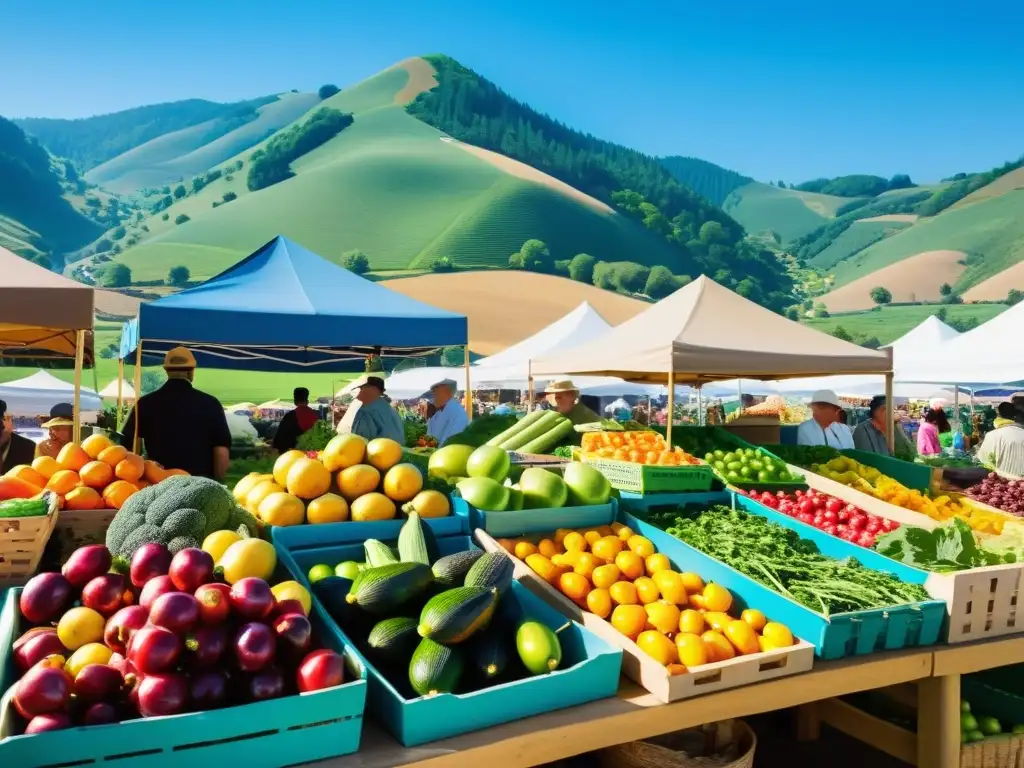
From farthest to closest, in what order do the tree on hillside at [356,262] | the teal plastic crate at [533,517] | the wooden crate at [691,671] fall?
the tree on hillside at [356,262], the teal plastic crate at [533,517], the wooden crate at [691,671]

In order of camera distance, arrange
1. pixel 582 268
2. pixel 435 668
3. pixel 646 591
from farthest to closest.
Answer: pixel 582 268
pixel 646 591
pixel 435 668

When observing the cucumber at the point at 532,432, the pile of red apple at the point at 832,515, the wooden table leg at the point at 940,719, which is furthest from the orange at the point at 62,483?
the cucumber at the point at 532,432

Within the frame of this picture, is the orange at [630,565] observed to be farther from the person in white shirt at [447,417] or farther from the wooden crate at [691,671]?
the person in white shirt at [447,417]

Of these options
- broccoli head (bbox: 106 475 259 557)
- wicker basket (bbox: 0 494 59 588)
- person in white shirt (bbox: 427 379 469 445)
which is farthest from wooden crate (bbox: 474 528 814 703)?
person in white shirt (bbox: 427 379 469 445)

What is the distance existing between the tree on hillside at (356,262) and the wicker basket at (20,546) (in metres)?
94.4

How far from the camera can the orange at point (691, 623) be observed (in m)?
2.69

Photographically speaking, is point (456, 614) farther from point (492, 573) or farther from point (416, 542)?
point (416, 542)

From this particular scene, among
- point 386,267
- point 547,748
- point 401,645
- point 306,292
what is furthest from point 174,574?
point 386,267

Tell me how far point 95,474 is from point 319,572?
1034mm

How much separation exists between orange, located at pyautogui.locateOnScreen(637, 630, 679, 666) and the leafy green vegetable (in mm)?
583

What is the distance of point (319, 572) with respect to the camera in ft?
8.89

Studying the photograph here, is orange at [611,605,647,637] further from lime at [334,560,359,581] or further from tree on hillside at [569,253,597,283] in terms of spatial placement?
tree on hillside at [569,253,597,283]

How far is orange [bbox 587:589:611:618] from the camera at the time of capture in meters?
2.84

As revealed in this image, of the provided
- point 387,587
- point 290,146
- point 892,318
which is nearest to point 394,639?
point 387,587
